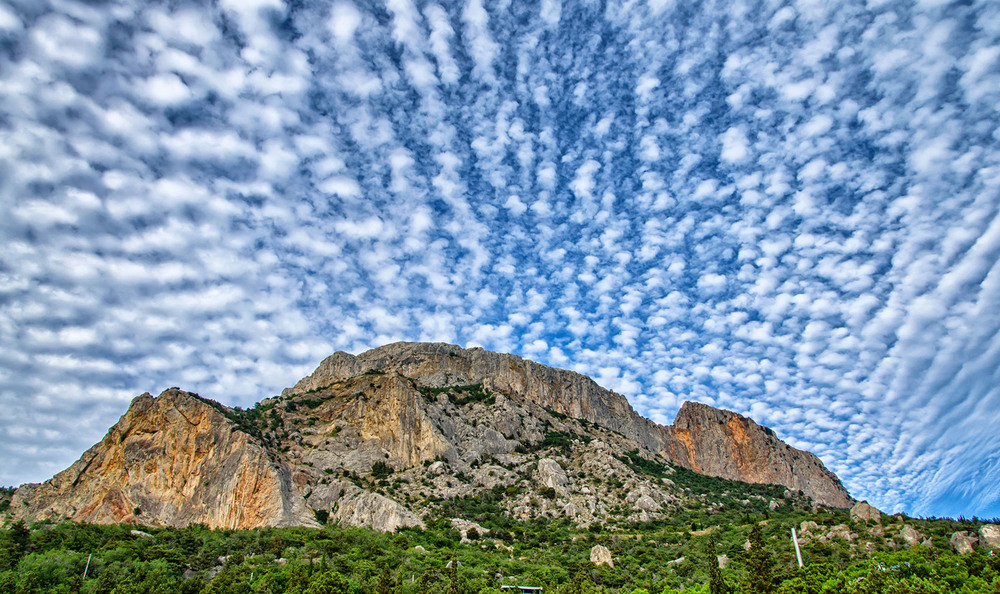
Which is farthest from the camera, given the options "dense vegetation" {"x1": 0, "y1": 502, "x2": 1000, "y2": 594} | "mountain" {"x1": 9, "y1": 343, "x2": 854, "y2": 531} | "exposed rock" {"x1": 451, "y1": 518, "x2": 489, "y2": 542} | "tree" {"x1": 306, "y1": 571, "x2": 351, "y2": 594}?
"mountain" {"x1": 9, "y1": 343, "x2": 854, "y2": 531}

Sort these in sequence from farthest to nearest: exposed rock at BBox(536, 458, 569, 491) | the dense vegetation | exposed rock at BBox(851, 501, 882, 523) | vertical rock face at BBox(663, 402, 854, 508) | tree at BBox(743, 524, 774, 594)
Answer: vertical rock face at BBox(663, 402, 854, 508) → exposed rock at BBox(536, 458, 569, 491) → exposed rock at BBox(851, 501, 882, 523) → the dense vegetation → tree at BBox(743, 524, 774, 594)

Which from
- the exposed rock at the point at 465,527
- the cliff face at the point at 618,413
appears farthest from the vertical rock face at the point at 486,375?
the exposed rock at the point at 465,527

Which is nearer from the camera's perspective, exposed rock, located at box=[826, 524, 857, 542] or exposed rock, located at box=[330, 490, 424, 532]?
exposed rock, located at box=[826, 524, 857, 542]

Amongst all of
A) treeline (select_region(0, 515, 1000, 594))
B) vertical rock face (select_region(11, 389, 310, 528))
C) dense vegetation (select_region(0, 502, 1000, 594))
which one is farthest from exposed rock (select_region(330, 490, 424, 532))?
vertical rock face (select_region(11, 389, 310, 528))

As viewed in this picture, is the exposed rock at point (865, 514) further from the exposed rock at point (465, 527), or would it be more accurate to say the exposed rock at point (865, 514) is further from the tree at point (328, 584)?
the tree at point (328, 584)

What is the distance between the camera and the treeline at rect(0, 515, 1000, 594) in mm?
44844

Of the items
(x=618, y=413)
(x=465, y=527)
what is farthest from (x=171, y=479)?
(x=618, y=413)

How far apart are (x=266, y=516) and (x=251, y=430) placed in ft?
71.6

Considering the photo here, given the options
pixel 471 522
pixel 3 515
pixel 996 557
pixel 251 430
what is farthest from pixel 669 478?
pixel 3 515

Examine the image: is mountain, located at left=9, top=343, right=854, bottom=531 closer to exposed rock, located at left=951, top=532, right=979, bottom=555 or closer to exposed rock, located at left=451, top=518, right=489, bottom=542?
exposed rock, located at left=451, top=518, right=489, bottom=542

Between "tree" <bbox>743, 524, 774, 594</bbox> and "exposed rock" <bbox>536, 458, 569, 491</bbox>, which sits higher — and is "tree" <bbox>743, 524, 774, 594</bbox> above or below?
below

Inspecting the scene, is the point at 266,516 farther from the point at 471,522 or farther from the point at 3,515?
the point at 3,515

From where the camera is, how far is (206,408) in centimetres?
9825

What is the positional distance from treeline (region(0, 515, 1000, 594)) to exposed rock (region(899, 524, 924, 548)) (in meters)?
4.25
